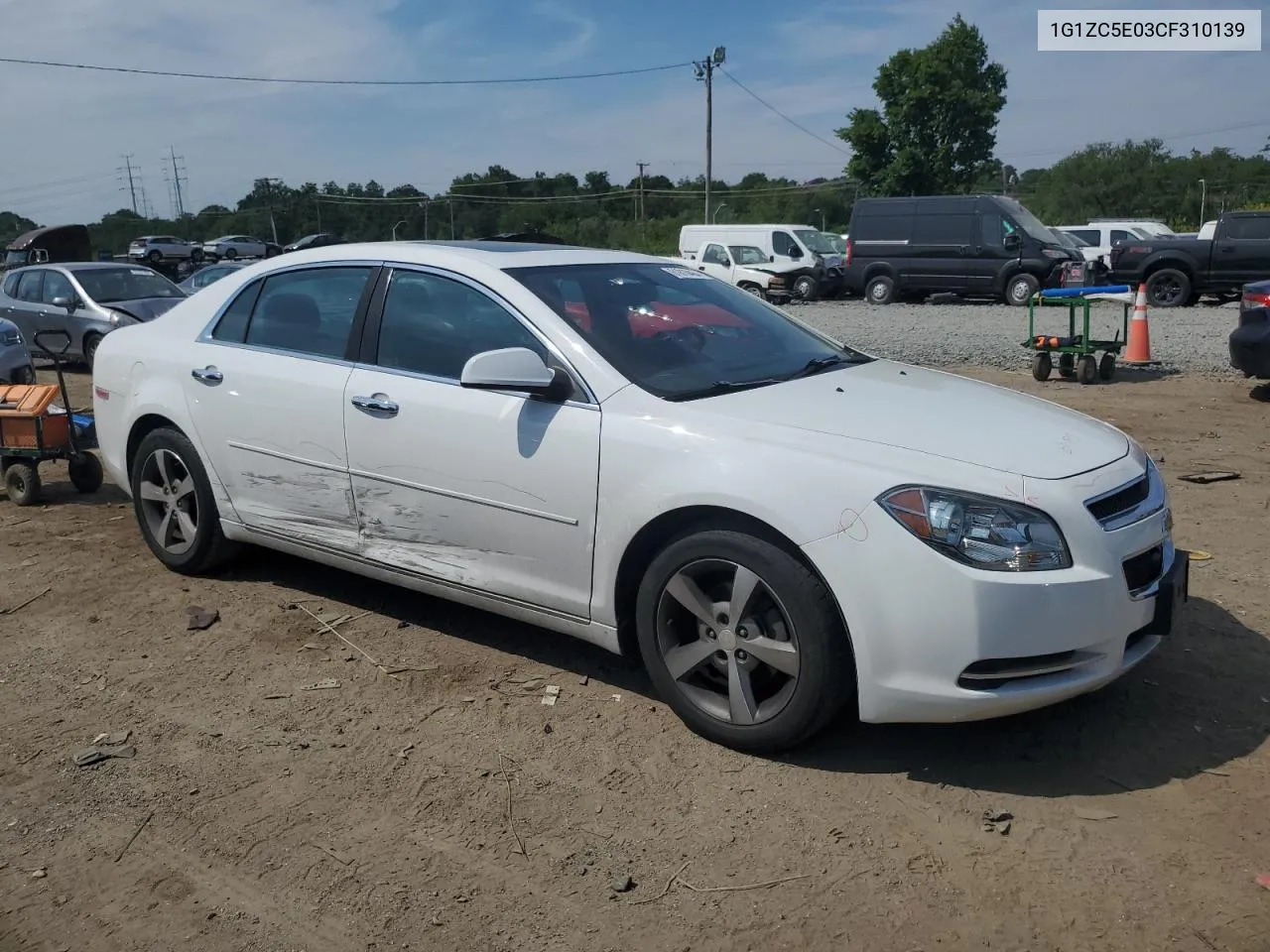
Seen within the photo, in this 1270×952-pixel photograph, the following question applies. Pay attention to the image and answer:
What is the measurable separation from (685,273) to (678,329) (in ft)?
2.13

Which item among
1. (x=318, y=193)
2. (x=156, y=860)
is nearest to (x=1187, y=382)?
(x=156, y=860)

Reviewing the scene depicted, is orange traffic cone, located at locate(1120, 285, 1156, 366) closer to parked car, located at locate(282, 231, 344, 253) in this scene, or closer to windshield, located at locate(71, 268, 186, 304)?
parked car, located at locate(282, 231, 344, 253)

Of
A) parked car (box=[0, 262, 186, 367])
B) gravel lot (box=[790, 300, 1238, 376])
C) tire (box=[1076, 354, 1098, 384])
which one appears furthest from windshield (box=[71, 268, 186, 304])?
tire (box=[1076, 354, 1098, 384])

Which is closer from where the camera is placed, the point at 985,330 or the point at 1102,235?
the point at 985,330

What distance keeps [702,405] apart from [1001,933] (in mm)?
1803

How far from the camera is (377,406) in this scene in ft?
14.1

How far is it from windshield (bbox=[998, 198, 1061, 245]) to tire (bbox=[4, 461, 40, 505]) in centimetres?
1958

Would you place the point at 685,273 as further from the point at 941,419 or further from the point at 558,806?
the point at 558,806

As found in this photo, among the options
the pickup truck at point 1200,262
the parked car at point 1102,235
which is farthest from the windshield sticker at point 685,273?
the parked car at point 1102,235

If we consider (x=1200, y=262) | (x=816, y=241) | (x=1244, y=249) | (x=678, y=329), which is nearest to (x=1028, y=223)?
(x=1200, y=262)

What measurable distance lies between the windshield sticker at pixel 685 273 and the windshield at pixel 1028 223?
62.9ft

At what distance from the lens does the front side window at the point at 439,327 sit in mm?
4160

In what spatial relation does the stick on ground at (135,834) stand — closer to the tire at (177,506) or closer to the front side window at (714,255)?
the tire at (177,506)

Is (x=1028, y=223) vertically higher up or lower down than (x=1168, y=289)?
higher up
